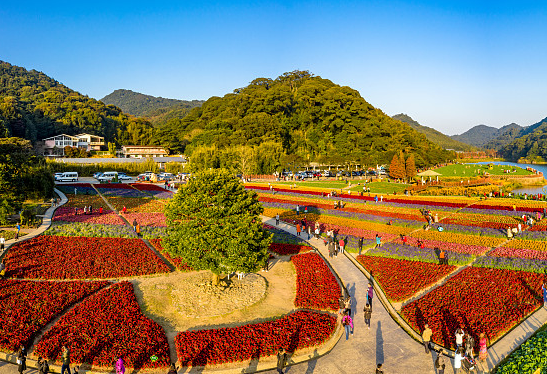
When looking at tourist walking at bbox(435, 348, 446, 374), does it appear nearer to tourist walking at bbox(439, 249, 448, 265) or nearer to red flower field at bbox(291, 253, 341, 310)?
red flower field at bbox(291, 253, 341, 310)

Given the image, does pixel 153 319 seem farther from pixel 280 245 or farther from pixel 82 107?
pixel 82 107

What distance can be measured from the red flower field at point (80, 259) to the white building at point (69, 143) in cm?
10271

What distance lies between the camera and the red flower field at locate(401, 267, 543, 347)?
15116 mm

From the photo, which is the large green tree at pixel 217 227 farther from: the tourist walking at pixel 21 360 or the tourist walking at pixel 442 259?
the tourist walking at pixel 442 259

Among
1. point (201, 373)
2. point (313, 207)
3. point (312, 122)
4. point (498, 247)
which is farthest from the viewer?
point (312, 122)

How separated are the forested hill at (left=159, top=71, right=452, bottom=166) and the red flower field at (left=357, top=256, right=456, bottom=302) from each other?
63.9 m

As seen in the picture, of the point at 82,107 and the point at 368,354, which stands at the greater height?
the point at 82,107

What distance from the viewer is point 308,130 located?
4695 inches

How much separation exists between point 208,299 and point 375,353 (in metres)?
8.18

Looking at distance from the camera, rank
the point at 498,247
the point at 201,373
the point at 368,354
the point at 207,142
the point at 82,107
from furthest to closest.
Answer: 1. the point at 82,107
2. the point at 207,142
3. the point at 498,247
4. the point at 368,354
5. the point at 201,373

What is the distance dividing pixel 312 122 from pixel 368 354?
11241cm

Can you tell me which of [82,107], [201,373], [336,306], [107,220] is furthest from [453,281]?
[82,107]

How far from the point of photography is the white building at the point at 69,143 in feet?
381

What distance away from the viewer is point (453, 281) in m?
20.1
